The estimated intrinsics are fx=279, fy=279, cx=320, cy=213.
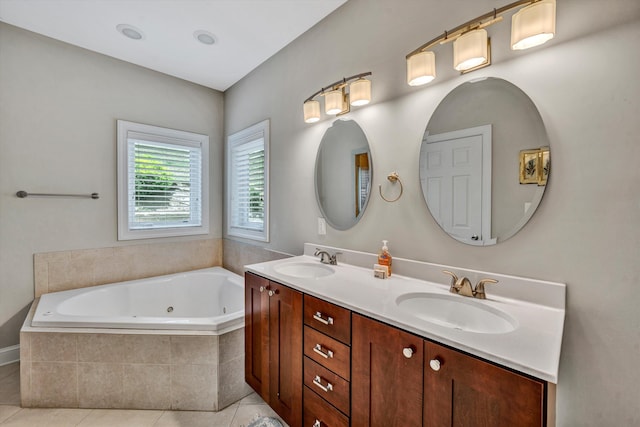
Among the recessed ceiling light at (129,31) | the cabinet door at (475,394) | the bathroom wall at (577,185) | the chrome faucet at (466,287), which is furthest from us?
the recessed ceiling light at (129,31)

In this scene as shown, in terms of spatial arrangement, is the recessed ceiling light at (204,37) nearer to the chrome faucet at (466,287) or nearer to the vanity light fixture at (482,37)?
the vanity light fixture at (482,37)

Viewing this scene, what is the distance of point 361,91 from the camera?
1682 millimetres

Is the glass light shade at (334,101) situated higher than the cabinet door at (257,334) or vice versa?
the glass light shade at (334,101)

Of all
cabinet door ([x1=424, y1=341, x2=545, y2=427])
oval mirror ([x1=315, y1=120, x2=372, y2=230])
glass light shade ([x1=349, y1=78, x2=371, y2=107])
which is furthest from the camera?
oval mirror ([x1=315, y1=120, x2=372, y2=230])

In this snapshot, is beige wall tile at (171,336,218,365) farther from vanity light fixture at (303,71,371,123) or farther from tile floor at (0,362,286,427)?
vanity light fixture at (303,71,371,123)

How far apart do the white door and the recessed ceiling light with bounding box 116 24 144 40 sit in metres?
2.41

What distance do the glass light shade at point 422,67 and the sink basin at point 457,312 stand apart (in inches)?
40.6

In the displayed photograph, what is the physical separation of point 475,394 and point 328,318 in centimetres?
60


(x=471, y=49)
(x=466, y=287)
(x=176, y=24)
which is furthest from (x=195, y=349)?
(x=176, y=24)

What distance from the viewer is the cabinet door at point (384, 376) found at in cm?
93

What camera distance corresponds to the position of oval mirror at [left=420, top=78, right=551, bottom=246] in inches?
45.3

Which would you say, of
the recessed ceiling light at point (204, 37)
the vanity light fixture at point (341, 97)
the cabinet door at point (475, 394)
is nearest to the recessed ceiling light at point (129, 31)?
the recessed ceiling light at point (204, 37)

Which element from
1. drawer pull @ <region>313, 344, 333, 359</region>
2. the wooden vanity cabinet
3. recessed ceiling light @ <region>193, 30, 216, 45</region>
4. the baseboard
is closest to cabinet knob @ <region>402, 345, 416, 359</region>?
drawer pull @ <region>313, 344, 333, 359</region>

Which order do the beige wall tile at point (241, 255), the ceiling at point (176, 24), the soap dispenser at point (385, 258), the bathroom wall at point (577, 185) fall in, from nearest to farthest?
1. the bathroom wall at point (577, 185)
2. the soap dispenser at point (385, 258)
3. the ceiling at point (176, 24)
4. the beige wall tile at point (241, 255)
